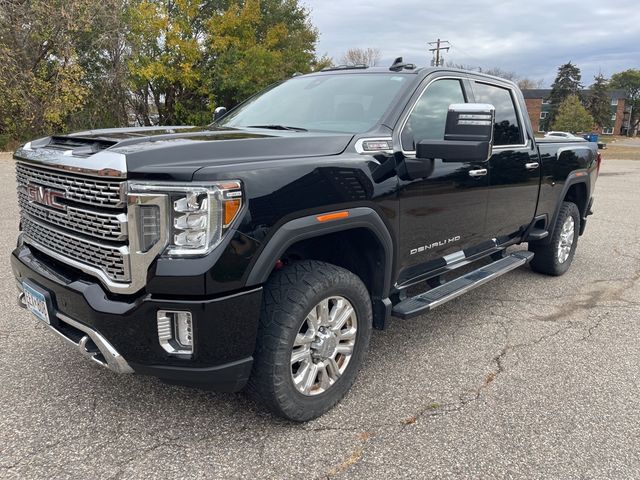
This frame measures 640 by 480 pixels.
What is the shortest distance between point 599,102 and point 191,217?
83.6 m

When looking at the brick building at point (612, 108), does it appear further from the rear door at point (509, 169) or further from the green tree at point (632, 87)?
the rear door at point (509, 169)

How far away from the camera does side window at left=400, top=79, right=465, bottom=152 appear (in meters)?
3.37

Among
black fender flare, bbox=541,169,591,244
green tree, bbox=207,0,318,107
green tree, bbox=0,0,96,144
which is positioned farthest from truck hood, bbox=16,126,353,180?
green tree, bbox=207,0,318,107

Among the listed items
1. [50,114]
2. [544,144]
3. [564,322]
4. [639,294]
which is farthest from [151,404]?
[50,114]

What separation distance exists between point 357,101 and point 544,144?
242cm

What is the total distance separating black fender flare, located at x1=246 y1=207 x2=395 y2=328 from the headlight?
0.25 m

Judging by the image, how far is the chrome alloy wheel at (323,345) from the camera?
2.76 m

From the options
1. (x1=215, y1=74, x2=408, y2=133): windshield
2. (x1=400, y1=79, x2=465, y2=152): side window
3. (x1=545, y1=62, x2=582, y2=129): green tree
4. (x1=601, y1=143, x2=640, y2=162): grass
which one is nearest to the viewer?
(x1=400, y1=79, x2=465, y2=152): side window

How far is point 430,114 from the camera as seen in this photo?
365cm

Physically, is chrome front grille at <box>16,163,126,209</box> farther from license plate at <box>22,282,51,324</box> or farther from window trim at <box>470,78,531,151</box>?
window trim at <box>470,78,531,151</box>

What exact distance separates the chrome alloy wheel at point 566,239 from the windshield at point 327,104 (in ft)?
10.1

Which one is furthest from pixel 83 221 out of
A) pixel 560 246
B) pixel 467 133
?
pixel 560 246

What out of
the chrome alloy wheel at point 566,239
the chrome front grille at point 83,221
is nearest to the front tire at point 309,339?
the chrome front grille at point 83,221

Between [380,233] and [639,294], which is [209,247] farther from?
[639,294]
